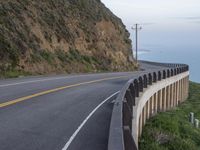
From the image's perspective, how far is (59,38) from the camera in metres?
44.3

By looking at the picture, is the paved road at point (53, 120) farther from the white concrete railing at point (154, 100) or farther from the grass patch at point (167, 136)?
the grass patch at point (167, 136)

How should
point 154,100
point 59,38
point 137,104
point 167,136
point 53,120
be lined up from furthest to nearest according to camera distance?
point 59,38 < point 154,100 < point 167,136 < point 137,104 < point 53,120

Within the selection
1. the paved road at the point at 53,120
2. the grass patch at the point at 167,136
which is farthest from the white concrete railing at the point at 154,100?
the paved road at the point at 53,120

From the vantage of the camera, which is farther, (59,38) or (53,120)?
(59,38)

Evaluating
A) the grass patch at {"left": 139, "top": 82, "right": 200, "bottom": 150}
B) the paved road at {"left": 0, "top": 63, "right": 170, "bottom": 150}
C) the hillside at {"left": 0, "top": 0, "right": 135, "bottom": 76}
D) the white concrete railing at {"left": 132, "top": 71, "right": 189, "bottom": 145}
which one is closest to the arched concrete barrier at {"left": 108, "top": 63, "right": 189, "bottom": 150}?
the white concrete railing at {"left": 132, "top": 71, "right": 189, "bottom": 145}

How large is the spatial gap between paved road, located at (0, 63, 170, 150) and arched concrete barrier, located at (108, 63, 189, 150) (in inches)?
28.6

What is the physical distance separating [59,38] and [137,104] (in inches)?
1116

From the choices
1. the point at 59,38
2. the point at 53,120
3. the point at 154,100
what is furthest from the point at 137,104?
the point at 59,38

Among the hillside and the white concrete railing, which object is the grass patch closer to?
the white concrete railing

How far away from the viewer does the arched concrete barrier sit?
8117 millimetres

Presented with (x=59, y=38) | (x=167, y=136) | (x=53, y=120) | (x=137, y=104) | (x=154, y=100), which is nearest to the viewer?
(x=53, y=120)

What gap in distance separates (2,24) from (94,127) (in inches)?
987

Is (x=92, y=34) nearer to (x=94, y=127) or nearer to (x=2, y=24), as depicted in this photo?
(x=2, y=24)

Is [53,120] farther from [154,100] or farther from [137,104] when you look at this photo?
[154,100]
